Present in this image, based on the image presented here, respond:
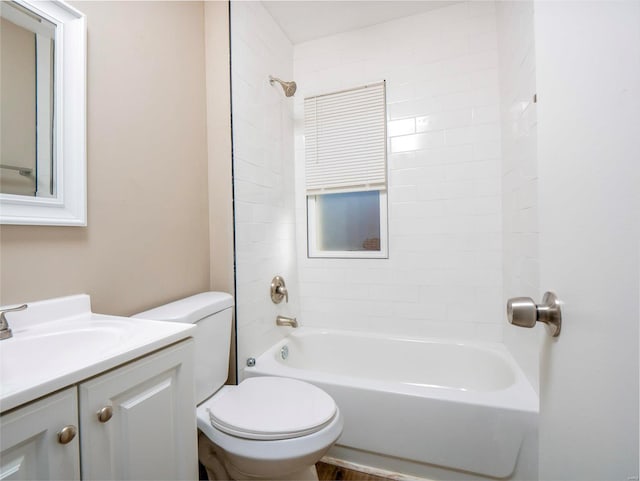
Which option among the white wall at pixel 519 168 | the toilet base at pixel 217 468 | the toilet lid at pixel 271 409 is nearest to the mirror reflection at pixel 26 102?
the toilet lid at pixel 271 409

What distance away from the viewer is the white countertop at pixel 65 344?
0.56 metres

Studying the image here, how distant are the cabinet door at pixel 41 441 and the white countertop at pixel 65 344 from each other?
27mm

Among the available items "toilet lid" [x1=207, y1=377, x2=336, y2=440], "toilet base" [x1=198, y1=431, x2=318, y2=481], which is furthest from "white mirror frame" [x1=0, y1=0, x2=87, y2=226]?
"toilet base" [x1=198, y1=431, x2=318, y2=481]

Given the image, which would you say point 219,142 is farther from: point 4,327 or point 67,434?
point 67,434

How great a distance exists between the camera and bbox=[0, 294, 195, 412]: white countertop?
22.0 inches

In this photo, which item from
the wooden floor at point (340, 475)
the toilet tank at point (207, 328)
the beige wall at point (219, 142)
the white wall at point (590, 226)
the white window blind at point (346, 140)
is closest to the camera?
the white wall at point (590, 226)

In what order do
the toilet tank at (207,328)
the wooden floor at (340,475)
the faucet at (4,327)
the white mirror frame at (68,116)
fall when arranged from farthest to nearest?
the wooden floor at (340,475)
the toilet tank at (207,328)
the white mirror frame at (68,116)
the faucet at (4,327)

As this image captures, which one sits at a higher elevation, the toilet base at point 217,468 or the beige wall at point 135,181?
the beige wall at point 135,181

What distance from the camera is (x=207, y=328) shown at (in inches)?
51.0

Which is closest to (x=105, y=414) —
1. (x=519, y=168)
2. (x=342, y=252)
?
(x=342, y=252)

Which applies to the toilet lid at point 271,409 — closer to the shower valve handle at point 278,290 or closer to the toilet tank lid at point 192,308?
the toilet tank lid at point 192,308

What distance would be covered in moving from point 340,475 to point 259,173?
5.43ft

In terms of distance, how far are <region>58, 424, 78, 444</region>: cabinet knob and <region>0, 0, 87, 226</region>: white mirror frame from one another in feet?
2.13

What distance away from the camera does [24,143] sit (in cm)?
91
